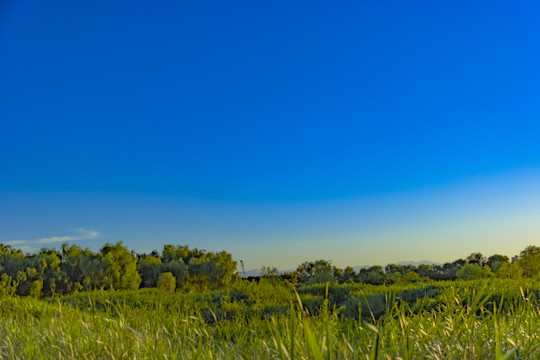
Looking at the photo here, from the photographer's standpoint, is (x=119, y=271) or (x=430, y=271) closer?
(x=119, y=271)

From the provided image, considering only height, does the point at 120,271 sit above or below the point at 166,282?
above

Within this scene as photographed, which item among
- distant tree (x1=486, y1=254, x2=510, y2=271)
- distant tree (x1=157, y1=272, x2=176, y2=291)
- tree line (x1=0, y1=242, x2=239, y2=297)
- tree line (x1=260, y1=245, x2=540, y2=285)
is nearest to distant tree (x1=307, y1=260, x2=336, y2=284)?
tree line (x1=260, y1=245, x2=540, y2=285)

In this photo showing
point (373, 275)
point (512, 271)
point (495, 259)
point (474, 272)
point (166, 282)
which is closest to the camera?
point (512, 271)

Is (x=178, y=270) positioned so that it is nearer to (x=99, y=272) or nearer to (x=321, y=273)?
(x=99, y=272)

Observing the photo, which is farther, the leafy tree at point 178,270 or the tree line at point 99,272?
the leafy tree at point 178,270

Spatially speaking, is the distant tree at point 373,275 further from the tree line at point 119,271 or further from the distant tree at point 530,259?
the distant tree at point 530,259

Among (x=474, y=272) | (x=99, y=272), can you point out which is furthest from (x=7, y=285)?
(x=474, y=272)

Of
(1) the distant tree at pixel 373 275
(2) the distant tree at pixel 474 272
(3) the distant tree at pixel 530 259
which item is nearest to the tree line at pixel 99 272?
(1) the distant tree at pixel 373 275

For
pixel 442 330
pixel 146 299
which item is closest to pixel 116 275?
pixel 146 299

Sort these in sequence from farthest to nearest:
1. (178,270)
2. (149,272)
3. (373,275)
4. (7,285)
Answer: (373,275), (149,272), (178,270), (7,285)

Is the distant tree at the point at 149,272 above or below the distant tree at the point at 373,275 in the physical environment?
above

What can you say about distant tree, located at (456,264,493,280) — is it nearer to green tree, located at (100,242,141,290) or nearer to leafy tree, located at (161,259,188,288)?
leafy tree, located at (161,259,188,288)

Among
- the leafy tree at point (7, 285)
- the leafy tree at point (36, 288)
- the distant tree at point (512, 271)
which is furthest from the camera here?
the distant tree at point (512, 271)

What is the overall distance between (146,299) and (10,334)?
5.23 meters
